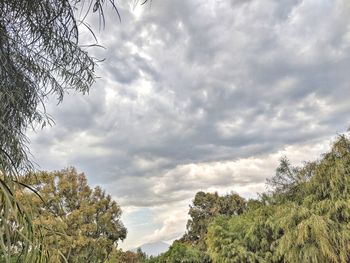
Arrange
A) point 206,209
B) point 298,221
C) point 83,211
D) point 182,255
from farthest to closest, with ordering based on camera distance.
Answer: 1. point 206,209
2. point 182,255
3. point 83,211
4. point 298,221

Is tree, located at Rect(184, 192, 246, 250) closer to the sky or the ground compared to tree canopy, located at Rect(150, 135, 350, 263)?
closer to the sky

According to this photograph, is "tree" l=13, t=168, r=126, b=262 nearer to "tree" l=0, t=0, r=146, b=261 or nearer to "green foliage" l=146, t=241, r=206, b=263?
"green foliage" l=146, t=241, r=206, b=263

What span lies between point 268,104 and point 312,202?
4.18 metres

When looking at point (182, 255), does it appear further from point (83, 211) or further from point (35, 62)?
point (35, 62)

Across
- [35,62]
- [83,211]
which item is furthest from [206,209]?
[35,62]

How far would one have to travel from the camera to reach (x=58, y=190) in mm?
15531

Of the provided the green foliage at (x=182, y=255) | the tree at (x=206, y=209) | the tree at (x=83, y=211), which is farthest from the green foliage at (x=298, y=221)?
the tree at (x=206, y=209)

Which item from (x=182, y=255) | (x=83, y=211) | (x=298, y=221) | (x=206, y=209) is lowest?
(x=182, y=255)

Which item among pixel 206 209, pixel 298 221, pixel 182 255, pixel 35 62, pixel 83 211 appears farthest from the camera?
pixel 206 209

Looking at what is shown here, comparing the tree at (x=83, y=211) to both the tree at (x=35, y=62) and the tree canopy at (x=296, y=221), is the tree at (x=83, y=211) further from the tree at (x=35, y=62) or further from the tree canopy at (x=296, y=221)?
the tree at (x=35, y=62)

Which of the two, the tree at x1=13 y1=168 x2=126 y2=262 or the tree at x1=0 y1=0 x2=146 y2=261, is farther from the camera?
the tree at x1=13 y1=168 x2=126 y2=262

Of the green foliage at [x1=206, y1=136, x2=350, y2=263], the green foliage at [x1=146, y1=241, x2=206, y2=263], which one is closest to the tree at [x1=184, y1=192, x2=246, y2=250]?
the green foliage at [x1=146, y1=241, x2=206, y2=263]

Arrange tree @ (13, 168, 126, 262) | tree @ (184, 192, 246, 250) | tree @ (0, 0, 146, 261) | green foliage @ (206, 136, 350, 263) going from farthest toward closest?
1. tree @ (184, 192, 246, 250)
2. tree @ (13, 168, 126, 262)
3. green foliage @ (206, 136, 350, 263)
4. tree @ (0, 0, 146, 261)

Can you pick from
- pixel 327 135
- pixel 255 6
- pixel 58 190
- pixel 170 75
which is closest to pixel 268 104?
pixel 327 135
